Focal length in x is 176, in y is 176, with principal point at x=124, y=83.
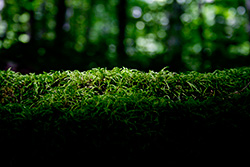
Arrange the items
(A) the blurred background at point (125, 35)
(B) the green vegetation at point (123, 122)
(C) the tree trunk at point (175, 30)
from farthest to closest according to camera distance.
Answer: (C) the tree trunk at point (175, 30) < (A) the blurred background at point (125, 35) < (B) the green vegetation at point (123, 122)

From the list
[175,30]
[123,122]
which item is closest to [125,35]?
[175,30]

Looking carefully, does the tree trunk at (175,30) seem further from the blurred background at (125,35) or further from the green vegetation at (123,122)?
the green vegetation at (123,122)

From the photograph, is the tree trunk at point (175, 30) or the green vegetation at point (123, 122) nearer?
the green vegetation at point (123, 122)

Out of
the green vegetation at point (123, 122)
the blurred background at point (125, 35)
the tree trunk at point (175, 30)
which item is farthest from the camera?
the tree trunk at point (175, 30)

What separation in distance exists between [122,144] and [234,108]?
1109mm

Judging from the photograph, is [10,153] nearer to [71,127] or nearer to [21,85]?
[71,127]

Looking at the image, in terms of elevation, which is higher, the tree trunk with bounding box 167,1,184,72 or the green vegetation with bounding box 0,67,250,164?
the tree trunk with bounding box 167,1,184,72

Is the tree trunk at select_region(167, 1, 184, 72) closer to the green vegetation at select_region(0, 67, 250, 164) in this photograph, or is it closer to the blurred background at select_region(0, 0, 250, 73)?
the blurred background at select_region(0, 0, 250, 73)

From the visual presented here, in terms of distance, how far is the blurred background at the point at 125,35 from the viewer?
17.7 ft

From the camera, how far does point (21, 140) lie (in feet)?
5.29

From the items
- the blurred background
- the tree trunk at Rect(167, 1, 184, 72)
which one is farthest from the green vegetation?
the tree trunk at Rect(167, 1, 184, 72)

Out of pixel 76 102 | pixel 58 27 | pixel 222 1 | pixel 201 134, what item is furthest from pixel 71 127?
pixel 222 1

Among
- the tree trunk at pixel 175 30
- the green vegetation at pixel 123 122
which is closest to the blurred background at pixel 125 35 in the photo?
the tree trunk at pixel 175 30

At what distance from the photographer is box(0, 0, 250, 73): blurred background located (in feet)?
17.7
